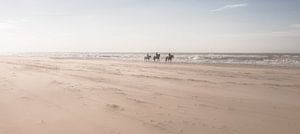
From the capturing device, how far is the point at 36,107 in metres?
7.68

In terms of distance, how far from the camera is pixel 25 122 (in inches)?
247

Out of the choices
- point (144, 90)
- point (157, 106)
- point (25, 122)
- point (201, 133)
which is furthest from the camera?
point (144, 90)

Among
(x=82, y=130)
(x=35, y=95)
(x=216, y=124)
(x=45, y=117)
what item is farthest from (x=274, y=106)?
(x=35, y=95)

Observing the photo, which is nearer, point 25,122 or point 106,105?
point 25,122

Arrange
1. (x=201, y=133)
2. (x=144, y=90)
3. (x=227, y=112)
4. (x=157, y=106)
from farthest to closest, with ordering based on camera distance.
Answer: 1. (x=144, y=90)
2. (x=157, y=106)
3. (x=227, y=112)
4. (x=201, y=133)

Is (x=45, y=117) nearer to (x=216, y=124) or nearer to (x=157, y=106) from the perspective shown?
(x=157, y=106)

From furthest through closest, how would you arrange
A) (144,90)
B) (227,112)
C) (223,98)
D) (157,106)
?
(144,90) < (223,98) < (157,106) < (227,112)

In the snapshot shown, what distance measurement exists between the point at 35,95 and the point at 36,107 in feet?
6.42

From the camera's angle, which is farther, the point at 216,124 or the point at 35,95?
the point at 35,95

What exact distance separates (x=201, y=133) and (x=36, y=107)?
420 cm

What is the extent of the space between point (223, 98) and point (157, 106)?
2.48m

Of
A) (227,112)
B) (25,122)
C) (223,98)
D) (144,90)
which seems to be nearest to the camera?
(25,122)

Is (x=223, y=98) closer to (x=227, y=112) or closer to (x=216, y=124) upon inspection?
(x=227, y=112)

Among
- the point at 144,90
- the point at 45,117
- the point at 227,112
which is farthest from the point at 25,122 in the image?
the point at 144,90
